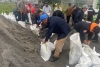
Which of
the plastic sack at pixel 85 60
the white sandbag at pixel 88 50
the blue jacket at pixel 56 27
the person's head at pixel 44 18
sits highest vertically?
the person's head at pixel 44 18

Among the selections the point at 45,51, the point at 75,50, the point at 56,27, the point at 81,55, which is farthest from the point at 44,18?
the point at 81,55

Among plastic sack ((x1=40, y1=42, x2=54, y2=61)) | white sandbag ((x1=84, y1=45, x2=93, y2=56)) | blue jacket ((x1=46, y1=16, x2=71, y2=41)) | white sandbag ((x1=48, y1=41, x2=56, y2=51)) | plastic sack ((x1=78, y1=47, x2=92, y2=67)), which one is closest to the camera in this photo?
plastic sack ((x1=78, y1=47, x2=92, y2=67))

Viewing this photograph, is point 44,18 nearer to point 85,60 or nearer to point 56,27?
point 56,27

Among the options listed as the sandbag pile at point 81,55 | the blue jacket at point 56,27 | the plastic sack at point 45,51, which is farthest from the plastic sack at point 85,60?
the plastic sack at point 45,51

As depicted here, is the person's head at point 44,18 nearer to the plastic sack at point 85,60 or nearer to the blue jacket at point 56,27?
the blue jacket at point 56,27

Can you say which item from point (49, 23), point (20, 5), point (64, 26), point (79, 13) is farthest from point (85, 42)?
point (20, 5)

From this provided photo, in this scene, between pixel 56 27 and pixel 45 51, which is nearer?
pixel 56 27

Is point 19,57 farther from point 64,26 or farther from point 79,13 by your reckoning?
point 79,13

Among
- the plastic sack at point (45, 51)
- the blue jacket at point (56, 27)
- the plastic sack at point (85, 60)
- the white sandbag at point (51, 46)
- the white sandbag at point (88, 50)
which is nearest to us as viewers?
the plastic sack at point (85, 60)

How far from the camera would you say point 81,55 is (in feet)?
15.8

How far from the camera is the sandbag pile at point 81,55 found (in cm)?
460

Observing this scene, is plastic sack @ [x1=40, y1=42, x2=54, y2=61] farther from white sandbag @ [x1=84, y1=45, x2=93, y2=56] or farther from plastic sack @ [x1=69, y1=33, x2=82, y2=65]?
white sandbag @ [x1=84, y1=45, x2=93, y2=56]

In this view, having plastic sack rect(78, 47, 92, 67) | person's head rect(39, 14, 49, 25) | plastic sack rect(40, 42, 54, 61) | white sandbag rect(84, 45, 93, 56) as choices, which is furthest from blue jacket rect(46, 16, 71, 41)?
plastic sack rect(78, 47, 92, 67)

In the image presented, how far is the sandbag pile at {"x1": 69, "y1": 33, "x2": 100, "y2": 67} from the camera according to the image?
460 cm
